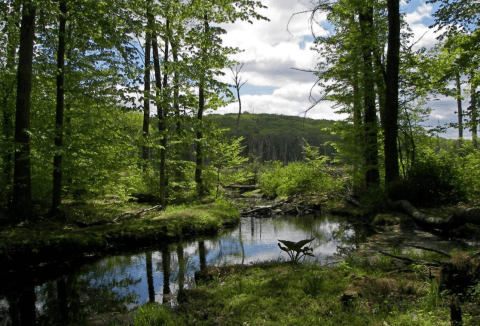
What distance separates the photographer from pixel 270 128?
374ft

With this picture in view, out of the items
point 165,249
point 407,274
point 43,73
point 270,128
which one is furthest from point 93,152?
point 270,128

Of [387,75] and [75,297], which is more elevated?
[387,75]

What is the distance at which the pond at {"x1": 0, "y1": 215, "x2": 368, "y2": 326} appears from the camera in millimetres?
5520

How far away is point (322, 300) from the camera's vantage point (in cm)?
445

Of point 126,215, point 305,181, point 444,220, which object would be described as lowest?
point 126,215

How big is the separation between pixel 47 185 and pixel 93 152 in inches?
84.9

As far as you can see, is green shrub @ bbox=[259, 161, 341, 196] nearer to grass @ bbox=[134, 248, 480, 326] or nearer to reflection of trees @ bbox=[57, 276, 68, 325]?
grass @ bbox=[134, 248, 480, 326]

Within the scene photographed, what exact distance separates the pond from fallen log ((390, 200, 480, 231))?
1.57 meters

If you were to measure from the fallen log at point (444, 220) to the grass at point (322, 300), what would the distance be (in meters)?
2.64

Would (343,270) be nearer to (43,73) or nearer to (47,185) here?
(47,185)

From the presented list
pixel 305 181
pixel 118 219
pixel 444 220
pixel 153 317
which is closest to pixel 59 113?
pixel 118 219

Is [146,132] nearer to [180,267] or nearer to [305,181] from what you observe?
[180,267]

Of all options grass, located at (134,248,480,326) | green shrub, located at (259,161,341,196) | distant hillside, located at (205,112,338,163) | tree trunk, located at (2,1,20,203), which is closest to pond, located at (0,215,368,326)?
grass, located at (134,248,480,326)

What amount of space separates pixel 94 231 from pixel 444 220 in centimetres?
950
